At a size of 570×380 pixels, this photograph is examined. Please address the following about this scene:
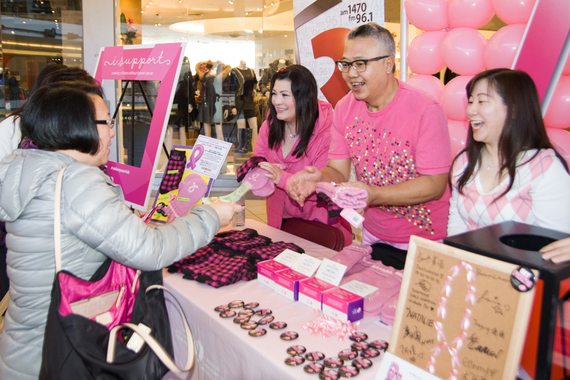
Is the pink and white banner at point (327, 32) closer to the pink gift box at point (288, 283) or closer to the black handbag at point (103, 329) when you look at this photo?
the pink gift box at point (288, 283)

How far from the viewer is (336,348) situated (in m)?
1.26

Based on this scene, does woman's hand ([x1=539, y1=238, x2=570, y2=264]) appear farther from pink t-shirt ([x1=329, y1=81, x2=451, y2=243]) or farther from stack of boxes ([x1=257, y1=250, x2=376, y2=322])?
pink t-shirt ([x1=329, y1=81, x2=451, y2=243])

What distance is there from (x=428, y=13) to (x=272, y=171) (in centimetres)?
150

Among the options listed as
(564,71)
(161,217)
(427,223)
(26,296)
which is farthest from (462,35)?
(26,296)

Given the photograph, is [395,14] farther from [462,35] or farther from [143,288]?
[143,288]

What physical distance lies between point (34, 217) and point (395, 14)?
29.1 ft

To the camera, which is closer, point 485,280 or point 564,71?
point 485,280

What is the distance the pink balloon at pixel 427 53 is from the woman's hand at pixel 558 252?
7.09 feet

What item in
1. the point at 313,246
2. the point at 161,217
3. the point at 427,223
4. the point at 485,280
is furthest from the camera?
the point at 161,217

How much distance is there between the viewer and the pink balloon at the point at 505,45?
2344 millimetres

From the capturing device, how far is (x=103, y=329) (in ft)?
3.88

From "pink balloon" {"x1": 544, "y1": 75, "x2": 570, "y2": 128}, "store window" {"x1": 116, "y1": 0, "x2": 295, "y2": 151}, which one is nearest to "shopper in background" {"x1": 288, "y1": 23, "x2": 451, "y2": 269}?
"pink balloon" {"x1": 544, "y1": 75, "x2": 570, "y2": 128}

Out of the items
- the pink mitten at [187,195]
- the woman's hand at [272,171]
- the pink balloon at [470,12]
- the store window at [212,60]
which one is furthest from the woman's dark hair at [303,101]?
the store window at [212,60]

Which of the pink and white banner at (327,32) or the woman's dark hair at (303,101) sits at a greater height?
the pink and white banner at (327,32)
